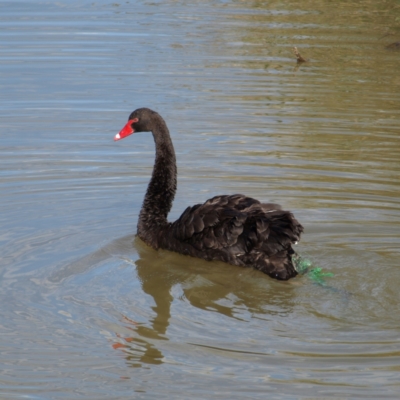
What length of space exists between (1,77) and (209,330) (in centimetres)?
759

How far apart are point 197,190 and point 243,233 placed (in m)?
1.93

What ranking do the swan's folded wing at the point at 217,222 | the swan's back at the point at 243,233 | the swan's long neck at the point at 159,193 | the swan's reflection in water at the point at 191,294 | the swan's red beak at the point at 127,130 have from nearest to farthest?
the swan's reflection in water at the point at 191,294 < the swan's back at the point at 243,233 < the swan's folded wing at the point at 217,222 < the swan's long neck at the point at 159,193 < the swan's red beak at the point at 127,130

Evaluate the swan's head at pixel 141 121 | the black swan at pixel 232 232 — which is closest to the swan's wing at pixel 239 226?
the black swan at pixel 232 232

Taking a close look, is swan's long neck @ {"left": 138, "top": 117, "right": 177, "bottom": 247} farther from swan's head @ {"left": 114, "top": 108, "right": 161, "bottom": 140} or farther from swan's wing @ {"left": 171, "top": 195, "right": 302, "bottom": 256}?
swan's wing @ {"left": 171, "top": 195, "right": 302, "bottom": 256}

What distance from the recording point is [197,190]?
8484 millimetres

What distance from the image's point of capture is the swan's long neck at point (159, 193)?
7.38 meters

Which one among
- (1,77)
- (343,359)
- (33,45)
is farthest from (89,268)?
(33,45)

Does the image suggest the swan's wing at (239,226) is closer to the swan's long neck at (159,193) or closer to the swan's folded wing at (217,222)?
the swan's folded wing at (217,222)

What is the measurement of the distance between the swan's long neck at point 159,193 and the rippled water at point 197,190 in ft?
0.59

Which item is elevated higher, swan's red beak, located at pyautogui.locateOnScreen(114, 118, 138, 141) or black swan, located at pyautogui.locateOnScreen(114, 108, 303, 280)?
swan's red beak, located at pyautogui.locateOnScreen(114, 118, 138, 141)

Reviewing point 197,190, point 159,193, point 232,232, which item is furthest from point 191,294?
point 197,190

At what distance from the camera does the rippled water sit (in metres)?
5.24

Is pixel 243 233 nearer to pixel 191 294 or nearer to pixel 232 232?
pixel 232 232

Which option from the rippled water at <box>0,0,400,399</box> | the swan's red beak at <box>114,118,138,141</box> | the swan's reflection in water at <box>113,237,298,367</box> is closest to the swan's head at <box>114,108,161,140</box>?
the swan's red beak at <box>114,118,138,141</box>
